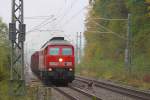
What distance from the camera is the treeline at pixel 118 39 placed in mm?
47250

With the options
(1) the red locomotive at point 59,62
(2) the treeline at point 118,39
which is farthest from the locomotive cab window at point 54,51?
(2) the treeline at point 118,39

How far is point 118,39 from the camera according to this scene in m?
59.2

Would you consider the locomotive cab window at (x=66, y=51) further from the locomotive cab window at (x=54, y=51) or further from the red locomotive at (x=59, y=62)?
the locomotive cab window at (x=54, y=51)

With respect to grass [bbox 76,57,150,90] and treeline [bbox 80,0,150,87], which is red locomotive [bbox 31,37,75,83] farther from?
treeline [bbox 80,0,150,87]

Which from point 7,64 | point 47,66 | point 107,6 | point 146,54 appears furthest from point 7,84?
point 107,6

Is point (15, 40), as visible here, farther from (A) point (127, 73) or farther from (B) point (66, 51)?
(A) point (127, 73)

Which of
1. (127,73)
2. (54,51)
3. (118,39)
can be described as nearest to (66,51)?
(54,51)

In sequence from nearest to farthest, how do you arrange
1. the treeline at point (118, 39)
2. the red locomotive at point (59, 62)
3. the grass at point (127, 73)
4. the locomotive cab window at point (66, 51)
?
the red locomotive at point (59, 62) → the locomotive cab window at point (66, 51) → the grass at point (127, 73) → the treeline at point (118, 39)

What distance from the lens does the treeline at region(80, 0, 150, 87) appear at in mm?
47250

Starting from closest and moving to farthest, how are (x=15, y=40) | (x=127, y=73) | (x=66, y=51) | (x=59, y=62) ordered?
1. (x=15, y=40)
2. (x=59, y=62)
3. (x=66, y=51)
4. (x=127, y=73)

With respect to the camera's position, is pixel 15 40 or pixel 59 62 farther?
pixel 59 62

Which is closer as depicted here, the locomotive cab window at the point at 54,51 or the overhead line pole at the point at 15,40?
the overhead line pole at the point at 15,40

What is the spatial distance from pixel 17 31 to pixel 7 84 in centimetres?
275

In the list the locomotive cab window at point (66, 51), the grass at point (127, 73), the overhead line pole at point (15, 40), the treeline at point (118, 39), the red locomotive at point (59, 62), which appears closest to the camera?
the overhead line pole at point (15, 40)
